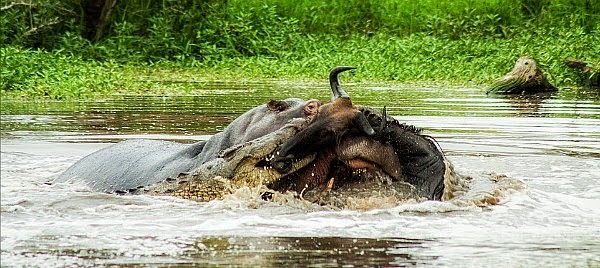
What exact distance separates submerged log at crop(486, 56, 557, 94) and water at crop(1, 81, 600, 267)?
14.1 feet

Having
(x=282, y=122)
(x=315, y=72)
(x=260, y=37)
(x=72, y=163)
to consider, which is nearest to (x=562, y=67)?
(x=315, y=72)

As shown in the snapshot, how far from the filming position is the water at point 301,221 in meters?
4.14

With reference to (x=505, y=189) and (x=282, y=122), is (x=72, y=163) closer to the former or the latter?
(x=282, y=122)

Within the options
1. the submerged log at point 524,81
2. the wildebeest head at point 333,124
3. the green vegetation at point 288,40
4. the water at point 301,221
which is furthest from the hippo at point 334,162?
the submerged log at point 524,81

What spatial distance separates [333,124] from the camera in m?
5.00

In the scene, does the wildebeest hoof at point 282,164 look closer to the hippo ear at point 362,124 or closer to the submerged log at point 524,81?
the hippo ear at point 362,124

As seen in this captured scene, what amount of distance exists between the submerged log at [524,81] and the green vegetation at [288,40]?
808mm

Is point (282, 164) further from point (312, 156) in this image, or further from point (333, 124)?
point (333, 124)

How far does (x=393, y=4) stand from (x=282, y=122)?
13453 millimetres

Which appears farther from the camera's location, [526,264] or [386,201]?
[386,201]

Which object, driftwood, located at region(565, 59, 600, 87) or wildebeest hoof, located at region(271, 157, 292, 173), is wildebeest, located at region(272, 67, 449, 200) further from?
driftwood, located at region(565, 59, 600, 87)

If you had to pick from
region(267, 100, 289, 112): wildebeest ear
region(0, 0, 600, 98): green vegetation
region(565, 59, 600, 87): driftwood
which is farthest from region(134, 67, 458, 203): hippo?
region(565, 59, 600, 87): driftwood

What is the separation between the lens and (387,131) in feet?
16.9

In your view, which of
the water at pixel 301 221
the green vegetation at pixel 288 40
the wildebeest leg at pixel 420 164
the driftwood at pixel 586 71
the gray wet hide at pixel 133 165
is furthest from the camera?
the green vegetation at pixel 288 40
